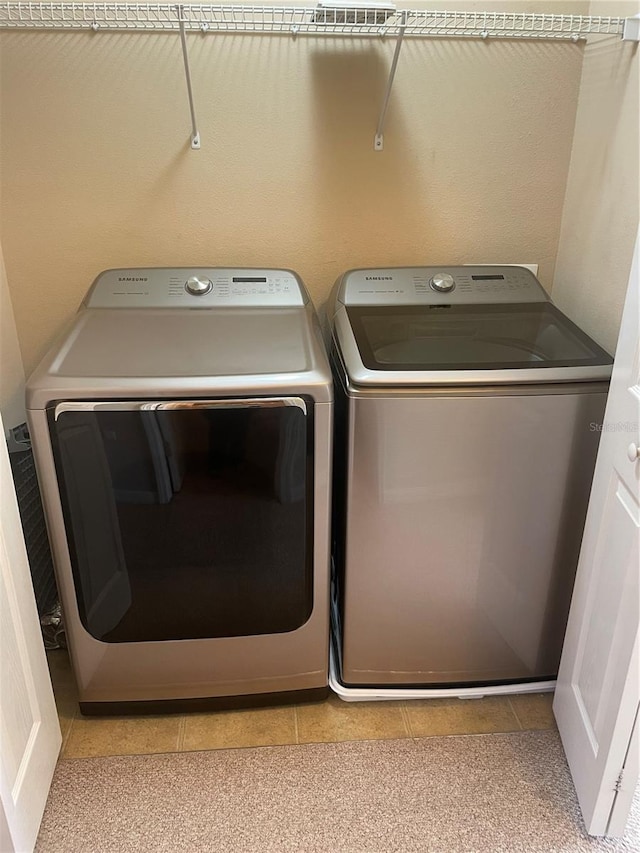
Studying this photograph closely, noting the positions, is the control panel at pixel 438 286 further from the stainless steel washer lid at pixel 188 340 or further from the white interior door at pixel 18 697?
the white interior door at pixel 18 697

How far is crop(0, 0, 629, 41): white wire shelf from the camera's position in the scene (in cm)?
155

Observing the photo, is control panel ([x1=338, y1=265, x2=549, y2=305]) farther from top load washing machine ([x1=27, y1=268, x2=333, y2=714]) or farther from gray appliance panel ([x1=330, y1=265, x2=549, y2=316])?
top load washing machine ([x1=27, y1=268, x2=333, y2=714])

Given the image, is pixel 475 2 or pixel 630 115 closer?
pixel 630 115

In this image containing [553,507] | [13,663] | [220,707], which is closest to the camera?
[13,663]

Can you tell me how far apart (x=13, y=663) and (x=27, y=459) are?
667 millimetres

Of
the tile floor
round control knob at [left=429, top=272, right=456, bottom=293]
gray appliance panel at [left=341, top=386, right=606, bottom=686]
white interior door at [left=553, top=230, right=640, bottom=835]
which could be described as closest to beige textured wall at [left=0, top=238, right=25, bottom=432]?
the tile floor

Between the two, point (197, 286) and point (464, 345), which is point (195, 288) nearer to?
point (197, 286)

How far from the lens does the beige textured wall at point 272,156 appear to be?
176 cm

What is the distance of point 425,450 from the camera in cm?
147

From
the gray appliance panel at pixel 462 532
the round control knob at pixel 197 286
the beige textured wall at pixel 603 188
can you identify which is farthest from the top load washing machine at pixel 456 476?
the round control knob at pixel 197 286

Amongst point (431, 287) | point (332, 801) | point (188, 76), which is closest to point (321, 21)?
point (188, 76)

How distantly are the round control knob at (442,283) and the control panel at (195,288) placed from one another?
0.36 metres

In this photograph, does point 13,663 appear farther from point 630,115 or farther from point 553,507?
point 630,115

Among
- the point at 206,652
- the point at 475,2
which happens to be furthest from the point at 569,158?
the point at 206,652
